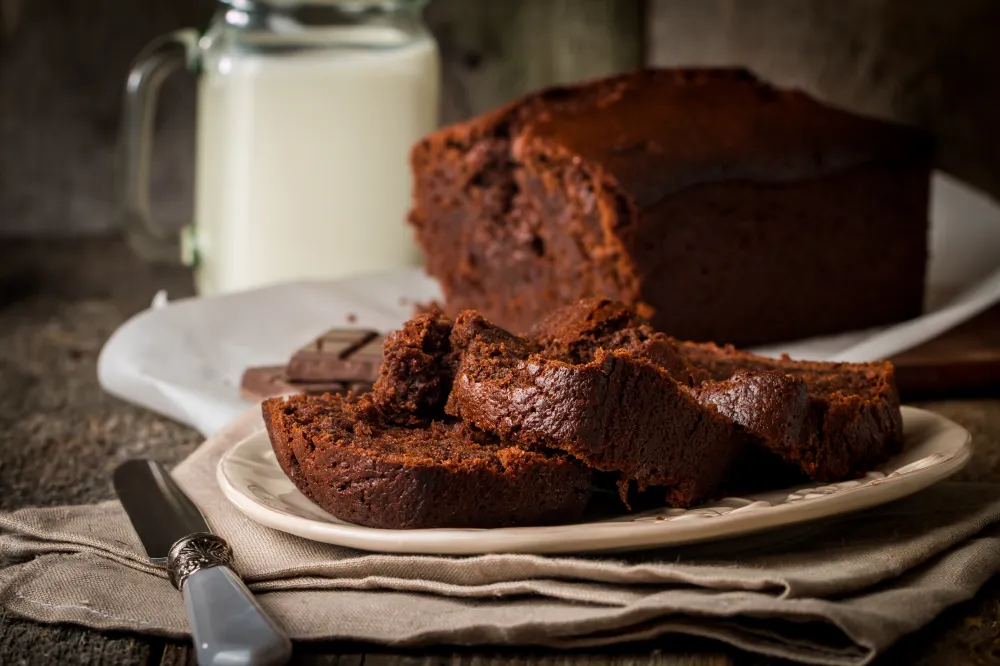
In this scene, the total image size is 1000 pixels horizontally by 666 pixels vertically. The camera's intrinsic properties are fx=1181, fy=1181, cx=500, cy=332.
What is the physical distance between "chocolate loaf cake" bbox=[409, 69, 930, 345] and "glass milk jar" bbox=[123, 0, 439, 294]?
23 cm

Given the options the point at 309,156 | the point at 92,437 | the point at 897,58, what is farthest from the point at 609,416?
the point at 897,58

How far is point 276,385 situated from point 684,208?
3.71 feet

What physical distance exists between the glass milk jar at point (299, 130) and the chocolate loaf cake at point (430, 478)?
1.93 metres

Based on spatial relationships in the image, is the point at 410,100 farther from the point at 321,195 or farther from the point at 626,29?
the point at 626,29

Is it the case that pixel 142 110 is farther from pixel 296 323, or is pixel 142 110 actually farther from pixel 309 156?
pixel 296 323

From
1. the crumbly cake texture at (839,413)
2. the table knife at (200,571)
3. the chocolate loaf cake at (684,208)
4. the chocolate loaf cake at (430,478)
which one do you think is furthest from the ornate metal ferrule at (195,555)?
the chocolate loaf cake at (684,208)

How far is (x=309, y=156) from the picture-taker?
3.59m

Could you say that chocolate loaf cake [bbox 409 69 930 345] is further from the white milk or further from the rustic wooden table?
the rustic wooden table

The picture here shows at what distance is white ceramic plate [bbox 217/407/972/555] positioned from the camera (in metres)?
1.58

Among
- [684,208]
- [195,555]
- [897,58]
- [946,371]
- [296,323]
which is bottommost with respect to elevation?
[296,323]

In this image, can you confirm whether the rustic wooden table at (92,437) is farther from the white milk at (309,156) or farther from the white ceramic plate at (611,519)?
the white milk at (309,156)

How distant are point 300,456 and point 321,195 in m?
1.98

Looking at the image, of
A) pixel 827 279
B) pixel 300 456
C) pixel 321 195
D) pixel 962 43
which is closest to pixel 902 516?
pixel 300 456

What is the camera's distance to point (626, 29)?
5012 millimetres
